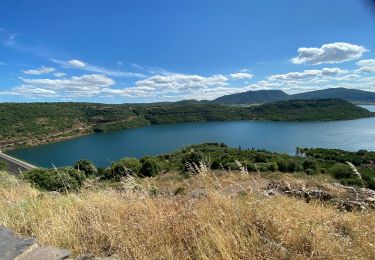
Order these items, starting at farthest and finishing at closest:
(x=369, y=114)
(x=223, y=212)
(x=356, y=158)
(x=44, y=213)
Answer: (x=369, y=114) < (x=356, y=158) < (x=44, y=213) < (x=223, y=212)

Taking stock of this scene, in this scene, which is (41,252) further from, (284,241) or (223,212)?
(284,241)

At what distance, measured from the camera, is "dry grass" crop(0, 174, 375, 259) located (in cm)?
236

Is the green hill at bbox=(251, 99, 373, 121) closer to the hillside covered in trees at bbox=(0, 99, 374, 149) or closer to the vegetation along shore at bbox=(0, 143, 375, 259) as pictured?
the hillside covered in trees at bbox=(0, 99, 374, 149)

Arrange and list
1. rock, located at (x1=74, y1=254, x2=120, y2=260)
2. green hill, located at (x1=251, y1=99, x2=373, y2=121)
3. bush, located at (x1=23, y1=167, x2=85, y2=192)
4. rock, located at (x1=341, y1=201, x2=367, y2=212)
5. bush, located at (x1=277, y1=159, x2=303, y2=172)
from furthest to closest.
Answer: green hill, located at (x1=251, y1=99, x2=373, y2=121), bush, located at (x1=277, y1=159, x2=303, y2=172), bush, located at (x1=23, y1=167, x2=85, y2=192), rock, located at (x1=341, y1=201, x2=367, y2=212), rock, located at (x1=74, y1=254, x2=120, y2=260)

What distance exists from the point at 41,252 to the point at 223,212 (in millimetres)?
1640

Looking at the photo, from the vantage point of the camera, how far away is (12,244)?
296 centimetres

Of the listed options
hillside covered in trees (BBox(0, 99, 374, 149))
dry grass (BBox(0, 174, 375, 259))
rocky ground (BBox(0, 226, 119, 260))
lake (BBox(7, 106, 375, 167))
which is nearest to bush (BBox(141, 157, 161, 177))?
lake (BBox(7, 106, 375, 167))

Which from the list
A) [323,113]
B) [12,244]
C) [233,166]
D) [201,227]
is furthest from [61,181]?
[323,113]

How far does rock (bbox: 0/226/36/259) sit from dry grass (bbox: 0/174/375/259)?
0.20 meters

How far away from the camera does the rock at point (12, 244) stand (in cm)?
277

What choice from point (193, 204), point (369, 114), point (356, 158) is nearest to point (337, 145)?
point (356, 158)

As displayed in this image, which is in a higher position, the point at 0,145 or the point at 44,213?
the point at 44,213

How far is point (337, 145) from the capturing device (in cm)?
9312

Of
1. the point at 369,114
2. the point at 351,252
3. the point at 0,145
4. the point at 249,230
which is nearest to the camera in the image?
the point at 351,252
